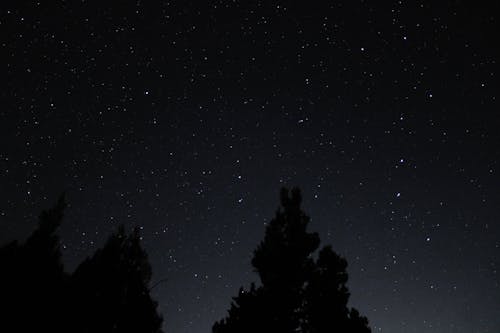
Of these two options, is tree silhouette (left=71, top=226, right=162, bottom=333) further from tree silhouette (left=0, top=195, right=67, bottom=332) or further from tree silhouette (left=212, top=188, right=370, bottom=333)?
tree silhouette (left=212, top=188, right=370, bottom=333)

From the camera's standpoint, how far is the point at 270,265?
1062 centimetres

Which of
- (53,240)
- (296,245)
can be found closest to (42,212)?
(53,240)

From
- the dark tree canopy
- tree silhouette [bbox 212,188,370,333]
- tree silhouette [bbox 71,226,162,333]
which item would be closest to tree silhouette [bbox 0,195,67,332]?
the dark tree canopy

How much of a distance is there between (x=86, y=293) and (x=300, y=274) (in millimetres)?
5327

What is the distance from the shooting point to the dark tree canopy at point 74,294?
27.1 ft

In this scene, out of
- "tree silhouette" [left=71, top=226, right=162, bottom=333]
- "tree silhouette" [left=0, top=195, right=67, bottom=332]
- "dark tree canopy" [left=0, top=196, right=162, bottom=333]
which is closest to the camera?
"tree silhouette" [left=0, top=195, right=67, bottom=332]

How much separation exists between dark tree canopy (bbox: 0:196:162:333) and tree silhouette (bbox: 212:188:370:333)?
2.29 meters

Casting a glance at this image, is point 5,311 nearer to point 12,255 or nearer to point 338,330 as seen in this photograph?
point 12,255

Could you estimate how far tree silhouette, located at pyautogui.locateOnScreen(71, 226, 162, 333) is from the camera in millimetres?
8930

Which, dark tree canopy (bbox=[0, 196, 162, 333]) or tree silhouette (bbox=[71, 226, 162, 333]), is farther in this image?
tree silhouette (bbox=[71, 226, 162, 333])

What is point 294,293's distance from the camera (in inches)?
403

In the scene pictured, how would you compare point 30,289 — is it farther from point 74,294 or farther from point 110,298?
point 110,298

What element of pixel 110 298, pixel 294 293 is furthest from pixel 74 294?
pixel 294 293

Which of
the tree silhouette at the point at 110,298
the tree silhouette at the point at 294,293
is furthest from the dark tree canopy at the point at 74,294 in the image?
the tree silhouette at the point at 294,293
